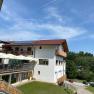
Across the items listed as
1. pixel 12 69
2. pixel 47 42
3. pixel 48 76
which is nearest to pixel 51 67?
pixel 48 76

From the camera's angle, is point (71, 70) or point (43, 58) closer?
point (43, 58)

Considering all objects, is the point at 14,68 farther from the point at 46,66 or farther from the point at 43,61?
the point at 43,61

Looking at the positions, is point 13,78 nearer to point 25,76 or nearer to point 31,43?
point 25,76

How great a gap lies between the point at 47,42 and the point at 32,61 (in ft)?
17.9

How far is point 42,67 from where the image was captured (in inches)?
1992

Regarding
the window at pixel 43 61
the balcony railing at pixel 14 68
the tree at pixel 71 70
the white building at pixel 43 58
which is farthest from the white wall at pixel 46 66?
the tree at pixel 71 70

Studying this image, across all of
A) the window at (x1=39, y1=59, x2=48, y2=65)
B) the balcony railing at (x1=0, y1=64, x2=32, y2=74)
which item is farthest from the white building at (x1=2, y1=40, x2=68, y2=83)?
the balcony railing at (x1=0, y1=64, x2=32, y2=74)

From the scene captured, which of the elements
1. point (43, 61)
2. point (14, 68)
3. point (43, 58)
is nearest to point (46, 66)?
point (43, 61)

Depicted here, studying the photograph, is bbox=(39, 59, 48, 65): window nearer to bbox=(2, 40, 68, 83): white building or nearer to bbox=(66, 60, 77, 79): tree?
bbox=(2, 40, 68, 83): white building

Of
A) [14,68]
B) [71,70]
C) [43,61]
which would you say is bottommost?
[14,68]

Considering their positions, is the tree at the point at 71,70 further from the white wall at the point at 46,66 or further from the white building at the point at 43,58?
the white wall at the point at 46,66

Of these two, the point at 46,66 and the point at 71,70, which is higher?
the point at 71,70

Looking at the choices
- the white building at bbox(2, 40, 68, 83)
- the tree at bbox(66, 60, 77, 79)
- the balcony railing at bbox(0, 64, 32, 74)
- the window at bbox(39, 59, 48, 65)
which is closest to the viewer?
the balcony railing at bbox(0, 64, 32, 74)

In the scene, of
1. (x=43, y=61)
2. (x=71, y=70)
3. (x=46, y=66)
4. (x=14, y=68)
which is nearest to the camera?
(x=14, y=68)
